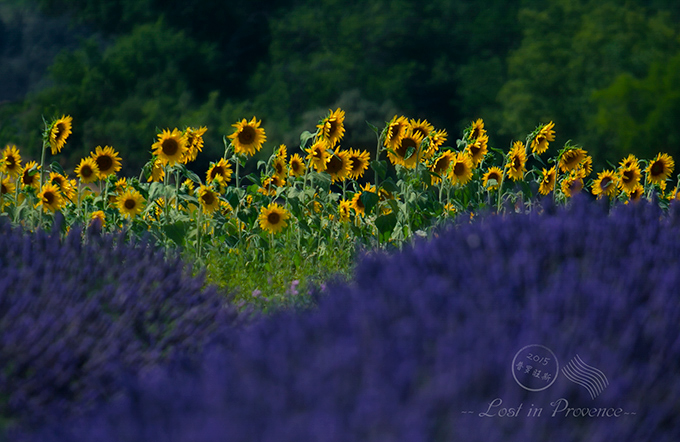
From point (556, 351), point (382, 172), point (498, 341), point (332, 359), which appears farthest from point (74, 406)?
point (382, 172)

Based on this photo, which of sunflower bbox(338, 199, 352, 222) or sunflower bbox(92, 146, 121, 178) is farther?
sunflower bbox(338, 199, 352, 222)

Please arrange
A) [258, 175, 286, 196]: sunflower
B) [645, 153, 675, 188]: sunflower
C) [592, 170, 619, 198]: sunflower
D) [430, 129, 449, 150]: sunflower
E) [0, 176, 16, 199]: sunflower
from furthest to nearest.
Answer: [645, 153, 675, 188]: sunflower, [592, 170, 619, 198]: sunflower, [258, 175, 286, 196]: sunflower, [0, 176, 16, 199]: sunflower, [430, 129, 449, 150]: sunflower

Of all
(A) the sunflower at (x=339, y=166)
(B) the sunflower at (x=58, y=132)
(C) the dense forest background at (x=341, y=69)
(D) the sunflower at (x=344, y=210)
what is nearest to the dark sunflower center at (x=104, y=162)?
(B) the sunflower at (x=58, y=132)

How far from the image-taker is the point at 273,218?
5.50 m

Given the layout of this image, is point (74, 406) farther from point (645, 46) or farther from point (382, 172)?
point (645, 46)

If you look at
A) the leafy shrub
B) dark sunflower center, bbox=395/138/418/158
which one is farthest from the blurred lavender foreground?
dark sunflower center, bbox=395/138/418/158

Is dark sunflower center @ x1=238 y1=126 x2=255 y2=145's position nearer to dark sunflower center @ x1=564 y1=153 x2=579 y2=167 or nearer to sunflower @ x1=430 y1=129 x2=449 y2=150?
sunflower @ x1=430 y1=129 x2=449 y2=150

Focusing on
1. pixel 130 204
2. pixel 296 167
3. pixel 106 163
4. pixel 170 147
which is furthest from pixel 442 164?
pixel 106 163

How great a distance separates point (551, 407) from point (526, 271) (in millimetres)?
683

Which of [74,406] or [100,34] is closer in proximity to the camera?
[74,406]

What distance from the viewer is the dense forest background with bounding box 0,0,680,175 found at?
24.0m

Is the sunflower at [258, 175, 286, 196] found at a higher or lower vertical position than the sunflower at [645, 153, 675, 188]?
higher

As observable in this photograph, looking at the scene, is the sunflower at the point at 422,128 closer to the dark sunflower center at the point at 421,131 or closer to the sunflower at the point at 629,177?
the dark sunflower center at the point at 421,131

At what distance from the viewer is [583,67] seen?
85.9 ft
